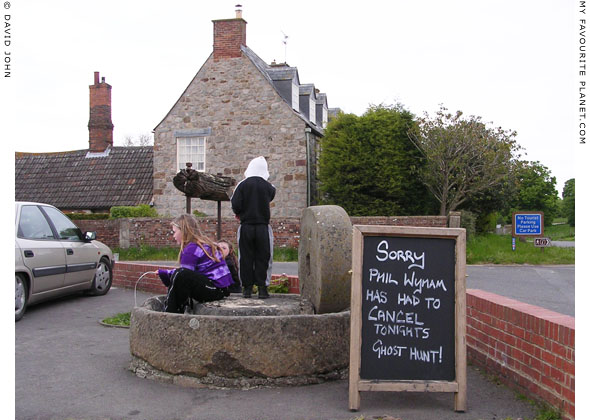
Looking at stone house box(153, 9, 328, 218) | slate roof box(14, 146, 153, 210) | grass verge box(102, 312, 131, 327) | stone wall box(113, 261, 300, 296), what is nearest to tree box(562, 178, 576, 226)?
stone house box(153, 9, 328, 218)

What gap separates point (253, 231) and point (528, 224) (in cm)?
1522

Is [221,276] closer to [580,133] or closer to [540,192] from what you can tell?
[580,133]

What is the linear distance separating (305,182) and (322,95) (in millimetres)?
9262

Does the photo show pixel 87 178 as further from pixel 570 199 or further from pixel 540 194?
pixel 570 199

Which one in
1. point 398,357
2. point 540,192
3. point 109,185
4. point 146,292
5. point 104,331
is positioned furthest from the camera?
point 540,192

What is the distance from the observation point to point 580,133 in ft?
18.6

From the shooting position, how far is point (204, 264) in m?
5.97

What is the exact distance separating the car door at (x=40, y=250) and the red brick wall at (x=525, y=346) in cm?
563

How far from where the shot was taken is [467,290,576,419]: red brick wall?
4072 mm

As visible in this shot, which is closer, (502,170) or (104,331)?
(104,331)

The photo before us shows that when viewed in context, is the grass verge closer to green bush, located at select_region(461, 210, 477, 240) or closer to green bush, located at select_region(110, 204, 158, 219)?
green bush, located at select_region(110, 204, 158, 219)

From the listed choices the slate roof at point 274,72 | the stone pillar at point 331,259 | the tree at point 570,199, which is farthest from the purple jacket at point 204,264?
the tree at point 570,199

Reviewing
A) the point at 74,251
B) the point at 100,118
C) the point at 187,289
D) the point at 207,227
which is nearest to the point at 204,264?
the point at 187,289

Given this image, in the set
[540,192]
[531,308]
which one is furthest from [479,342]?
[540,192]
